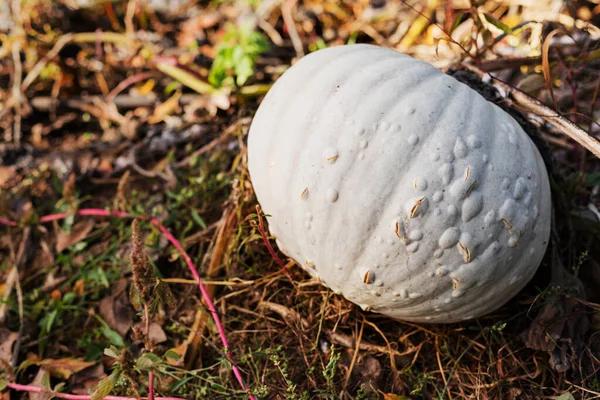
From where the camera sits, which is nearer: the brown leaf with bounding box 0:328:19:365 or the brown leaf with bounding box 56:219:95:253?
the brown leaf with bounding box 0:328:19:365

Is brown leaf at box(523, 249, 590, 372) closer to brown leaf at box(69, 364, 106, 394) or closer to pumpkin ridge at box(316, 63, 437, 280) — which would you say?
pumpkin ridge at box(316, 63, 437, 280)

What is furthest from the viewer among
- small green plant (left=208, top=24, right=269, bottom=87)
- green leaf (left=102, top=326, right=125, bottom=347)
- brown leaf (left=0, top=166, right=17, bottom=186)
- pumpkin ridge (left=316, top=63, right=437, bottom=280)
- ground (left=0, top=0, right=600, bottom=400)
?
small green plant (left=208, top=24, right=269, bottom=87)

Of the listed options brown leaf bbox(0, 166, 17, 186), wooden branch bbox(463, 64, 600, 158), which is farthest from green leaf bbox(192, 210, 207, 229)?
wooden branch bbox(463, 64, 600, 158)

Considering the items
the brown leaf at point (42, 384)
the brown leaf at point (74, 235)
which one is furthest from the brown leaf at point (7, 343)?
the brown leaf at point (74, 235)

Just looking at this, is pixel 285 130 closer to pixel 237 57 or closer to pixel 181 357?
pixel 181 357

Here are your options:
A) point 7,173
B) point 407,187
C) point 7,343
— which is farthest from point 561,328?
point 7,173

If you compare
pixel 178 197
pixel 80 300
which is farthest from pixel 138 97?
pixel 80 300
